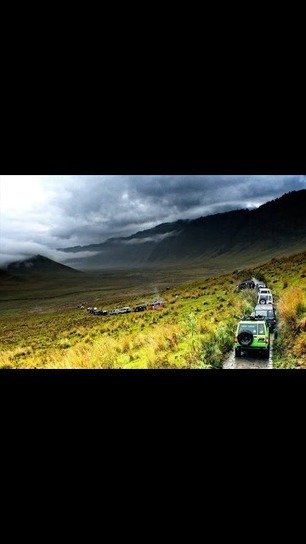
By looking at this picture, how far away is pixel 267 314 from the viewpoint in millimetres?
6969

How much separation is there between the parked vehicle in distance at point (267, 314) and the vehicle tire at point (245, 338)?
102 cm

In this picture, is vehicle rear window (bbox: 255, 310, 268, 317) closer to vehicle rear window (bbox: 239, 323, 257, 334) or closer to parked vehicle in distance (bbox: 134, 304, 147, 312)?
vehicle rear window (bbox: 239, 323, 257, 334)

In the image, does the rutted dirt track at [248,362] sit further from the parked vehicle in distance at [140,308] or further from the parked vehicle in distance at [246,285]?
the parked vehicle in distance at [140,308]

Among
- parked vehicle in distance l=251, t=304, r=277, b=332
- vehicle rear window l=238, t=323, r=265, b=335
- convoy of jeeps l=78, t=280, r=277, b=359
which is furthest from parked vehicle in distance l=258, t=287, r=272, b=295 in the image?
vehicle rear window l=238, t=323, r=265, b=335

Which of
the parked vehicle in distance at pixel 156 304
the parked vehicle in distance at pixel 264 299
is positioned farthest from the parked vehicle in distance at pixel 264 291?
the parked vehicle in distance at pixel 156 304

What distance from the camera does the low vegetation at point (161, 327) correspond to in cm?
602

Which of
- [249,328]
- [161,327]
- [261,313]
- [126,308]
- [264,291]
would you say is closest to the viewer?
[249,328]

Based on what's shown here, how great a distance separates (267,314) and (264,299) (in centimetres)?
82

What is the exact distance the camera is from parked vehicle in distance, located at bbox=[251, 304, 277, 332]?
263 inches

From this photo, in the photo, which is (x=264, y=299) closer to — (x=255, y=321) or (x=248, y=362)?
(x=255, y=321)

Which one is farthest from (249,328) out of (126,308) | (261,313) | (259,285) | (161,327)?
(126,308)

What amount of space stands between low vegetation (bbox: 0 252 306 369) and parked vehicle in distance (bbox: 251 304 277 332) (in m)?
0.15
